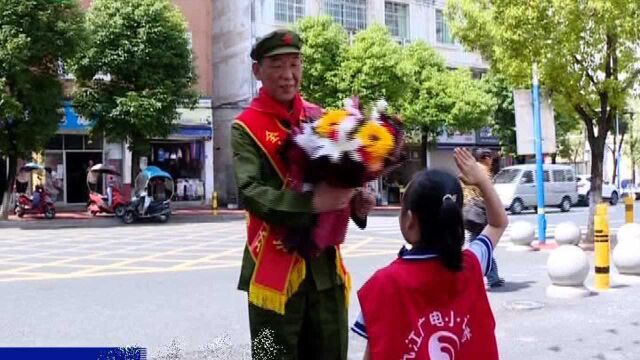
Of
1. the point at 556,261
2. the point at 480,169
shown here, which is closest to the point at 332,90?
the point at 556,261

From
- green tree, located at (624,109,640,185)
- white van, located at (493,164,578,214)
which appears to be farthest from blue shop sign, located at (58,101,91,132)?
green tree, located at (624,109,640,185)

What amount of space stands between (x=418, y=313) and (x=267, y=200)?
58 cm

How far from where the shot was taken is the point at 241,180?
2.21 meters

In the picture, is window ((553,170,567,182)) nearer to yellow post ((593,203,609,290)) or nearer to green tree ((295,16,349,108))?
green tree ((295,16,349,108))

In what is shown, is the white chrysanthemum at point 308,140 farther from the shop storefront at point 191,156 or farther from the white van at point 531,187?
the shop storefront at point 191,156

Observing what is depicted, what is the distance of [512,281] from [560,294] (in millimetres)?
1456

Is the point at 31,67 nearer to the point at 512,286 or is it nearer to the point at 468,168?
the point at 512,286

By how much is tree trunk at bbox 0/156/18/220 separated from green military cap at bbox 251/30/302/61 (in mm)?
20485

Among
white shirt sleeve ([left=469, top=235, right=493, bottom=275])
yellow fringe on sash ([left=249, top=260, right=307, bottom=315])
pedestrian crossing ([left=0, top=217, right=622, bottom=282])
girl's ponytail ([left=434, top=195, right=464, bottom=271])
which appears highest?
girl's ponytail ([left=434, top=195, right=464, bottom=271])

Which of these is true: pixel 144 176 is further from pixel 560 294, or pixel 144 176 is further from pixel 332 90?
pixel 560 294

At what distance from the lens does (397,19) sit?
34031 millimetres

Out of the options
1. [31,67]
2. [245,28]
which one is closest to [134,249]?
[31,67]

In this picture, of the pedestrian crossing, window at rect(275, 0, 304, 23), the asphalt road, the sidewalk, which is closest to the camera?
the asphalt road

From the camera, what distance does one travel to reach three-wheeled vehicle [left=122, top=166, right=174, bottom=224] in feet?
69.2
